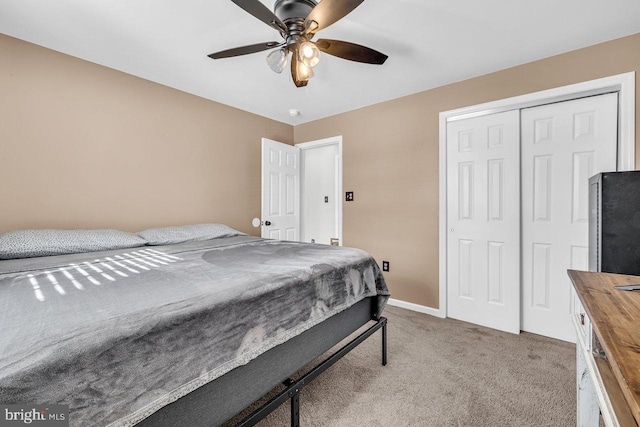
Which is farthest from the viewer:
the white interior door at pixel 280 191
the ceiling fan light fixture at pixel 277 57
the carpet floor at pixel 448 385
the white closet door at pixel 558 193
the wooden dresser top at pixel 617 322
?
the white interior door at pixel 280 191

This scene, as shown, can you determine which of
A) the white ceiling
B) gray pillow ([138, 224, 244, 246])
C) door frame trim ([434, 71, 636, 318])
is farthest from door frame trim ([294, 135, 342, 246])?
gray pillow ([138, 224, 244, 246])

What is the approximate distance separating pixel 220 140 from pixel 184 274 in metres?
2.41

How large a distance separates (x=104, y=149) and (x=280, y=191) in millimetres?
1907

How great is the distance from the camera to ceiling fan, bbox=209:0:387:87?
1.38 meters

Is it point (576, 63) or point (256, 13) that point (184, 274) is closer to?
point (256, 13)

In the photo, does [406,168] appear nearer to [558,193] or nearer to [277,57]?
[558,193]

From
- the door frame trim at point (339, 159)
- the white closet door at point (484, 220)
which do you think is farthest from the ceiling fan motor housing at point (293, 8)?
the door frame trim at point (339, 159)

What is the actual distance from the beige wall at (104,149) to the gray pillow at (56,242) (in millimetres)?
414

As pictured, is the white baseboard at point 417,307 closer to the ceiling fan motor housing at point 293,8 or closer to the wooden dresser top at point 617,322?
the wooden dresser top at point 617,322

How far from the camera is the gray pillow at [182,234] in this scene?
2.31 metres

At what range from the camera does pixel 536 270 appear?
2523mm

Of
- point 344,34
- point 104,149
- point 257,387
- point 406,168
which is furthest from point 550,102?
point 104,149

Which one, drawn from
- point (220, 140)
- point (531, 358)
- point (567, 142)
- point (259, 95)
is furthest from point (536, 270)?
point (220, 140)

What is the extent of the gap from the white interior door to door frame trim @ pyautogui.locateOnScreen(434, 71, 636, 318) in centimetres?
194
